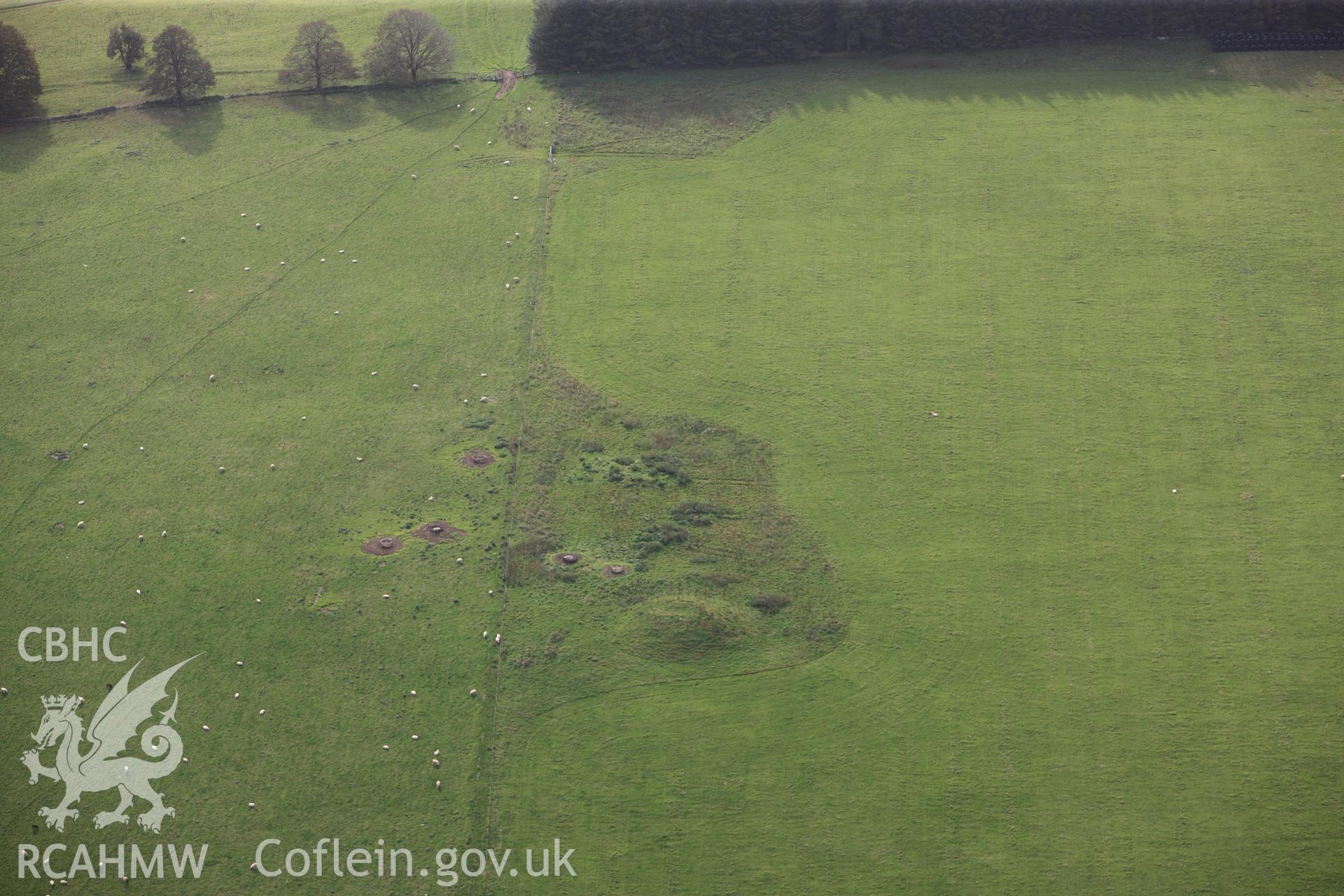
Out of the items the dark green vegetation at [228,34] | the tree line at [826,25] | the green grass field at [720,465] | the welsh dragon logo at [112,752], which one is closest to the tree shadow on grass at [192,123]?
→ the green grass field at [720,465]

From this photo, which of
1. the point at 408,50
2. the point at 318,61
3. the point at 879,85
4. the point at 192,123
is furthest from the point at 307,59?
the point at 879,85

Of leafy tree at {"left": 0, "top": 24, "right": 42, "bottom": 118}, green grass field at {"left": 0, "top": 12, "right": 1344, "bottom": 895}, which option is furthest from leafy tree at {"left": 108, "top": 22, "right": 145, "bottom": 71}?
leafy tree at {"left": 0, "top": 24, "right": 42, "bottom": 118}

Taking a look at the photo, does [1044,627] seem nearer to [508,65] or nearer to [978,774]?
[978,774]

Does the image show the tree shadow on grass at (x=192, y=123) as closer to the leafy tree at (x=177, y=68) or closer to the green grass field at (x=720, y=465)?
the green grass field at (x=720, y=465)

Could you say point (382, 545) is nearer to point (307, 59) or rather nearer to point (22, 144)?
point (307, 59)

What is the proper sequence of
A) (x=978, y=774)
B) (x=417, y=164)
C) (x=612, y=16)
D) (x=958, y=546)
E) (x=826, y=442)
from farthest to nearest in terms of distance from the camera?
1. (x=612, y=16)
2. (x=417, y=164)
3. (x=826, y=442)
4. (x=958, y=546)
5. (x=978, y=774)

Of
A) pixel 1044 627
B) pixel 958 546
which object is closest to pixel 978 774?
pixel 1044 627
